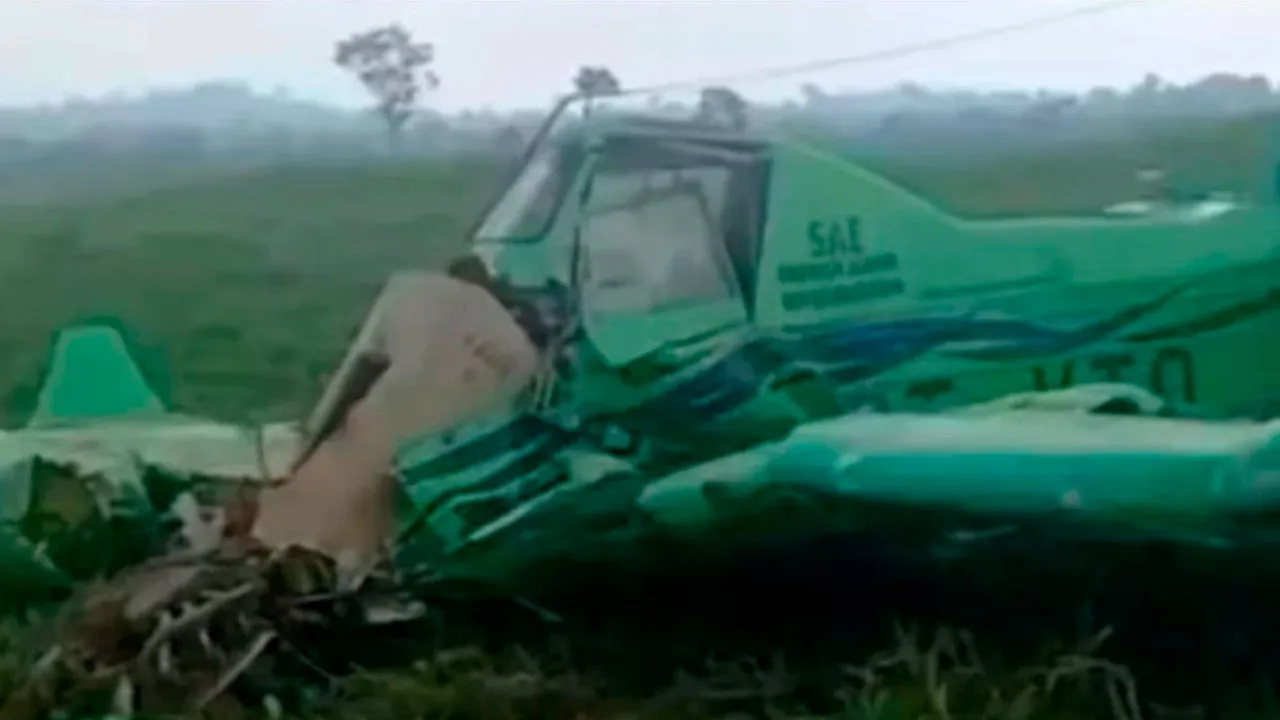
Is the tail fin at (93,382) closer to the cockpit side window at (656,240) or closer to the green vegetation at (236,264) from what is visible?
the green vegetation at (236,264)

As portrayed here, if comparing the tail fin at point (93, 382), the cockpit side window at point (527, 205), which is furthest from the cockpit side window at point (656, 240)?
the tail fin at point (93, 382)

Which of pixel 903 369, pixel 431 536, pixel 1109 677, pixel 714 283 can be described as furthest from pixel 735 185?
pixel 1109 677

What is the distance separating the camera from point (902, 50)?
7.27ft

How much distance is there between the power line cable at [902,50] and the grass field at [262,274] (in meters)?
0.13

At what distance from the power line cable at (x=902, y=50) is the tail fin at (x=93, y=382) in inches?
26.1

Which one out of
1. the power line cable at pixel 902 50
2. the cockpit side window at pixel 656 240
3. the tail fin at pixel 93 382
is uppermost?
the power line cable at pixel 902 50

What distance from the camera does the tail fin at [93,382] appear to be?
2289 mm

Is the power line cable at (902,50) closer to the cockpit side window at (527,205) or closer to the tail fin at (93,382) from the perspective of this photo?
the cockpit side window at (527,205)

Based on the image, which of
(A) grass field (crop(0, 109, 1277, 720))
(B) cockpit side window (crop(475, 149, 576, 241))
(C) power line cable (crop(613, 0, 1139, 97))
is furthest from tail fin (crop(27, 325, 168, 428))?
(C) power line cable (crop(613, 0, 1139, 97))

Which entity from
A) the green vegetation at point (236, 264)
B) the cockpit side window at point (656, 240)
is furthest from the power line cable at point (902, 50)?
the green vegetation at point (236, 264)

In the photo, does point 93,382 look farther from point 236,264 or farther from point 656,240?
point 656,240

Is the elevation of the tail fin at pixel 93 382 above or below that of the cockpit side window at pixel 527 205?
below

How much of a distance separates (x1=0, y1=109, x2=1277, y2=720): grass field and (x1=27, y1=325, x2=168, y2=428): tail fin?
21 mm

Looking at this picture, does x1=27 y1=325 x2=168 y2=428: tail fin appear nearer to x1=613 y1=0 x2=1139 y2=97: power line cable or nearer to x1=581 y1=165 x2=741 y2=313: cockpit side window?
x1=581 y1=165 x2=741 y2=313: cockpit side window
